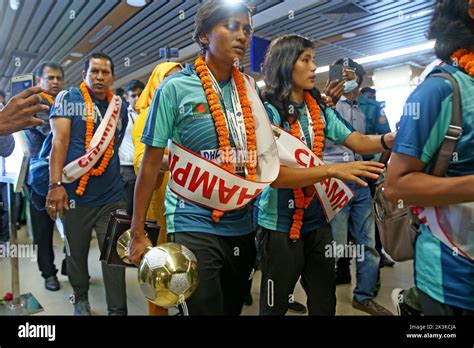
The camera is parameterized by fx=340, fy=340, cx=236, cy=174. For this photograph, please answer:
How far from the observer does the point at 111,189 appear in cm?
153

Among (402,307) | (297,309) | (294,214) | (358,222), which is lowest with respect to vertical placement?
(297,309)

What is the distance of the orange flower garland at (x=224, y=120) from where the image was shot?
0.90 m

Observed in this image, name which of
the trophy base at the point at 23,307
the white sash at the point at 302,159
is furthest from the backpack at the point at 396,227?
the trophy base at the point at 23,307

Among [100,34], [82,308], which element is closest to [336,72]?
[100,34]

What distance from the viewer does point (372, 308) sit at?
165cm

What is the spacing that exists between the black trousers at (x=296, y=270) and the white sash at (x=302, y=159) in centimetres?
8

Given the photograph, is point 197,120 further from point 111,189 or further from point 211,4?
point 111,189

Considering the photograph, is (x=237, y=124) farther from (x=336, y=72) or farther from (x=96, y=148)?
(x=96, y=148)

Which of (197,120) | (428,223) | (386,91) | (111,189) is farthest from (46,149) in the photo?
(386,91)

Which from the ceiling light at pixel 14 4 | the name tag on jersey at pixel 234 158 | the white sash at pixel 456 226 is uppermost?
the ceiling light at pixel 14 4

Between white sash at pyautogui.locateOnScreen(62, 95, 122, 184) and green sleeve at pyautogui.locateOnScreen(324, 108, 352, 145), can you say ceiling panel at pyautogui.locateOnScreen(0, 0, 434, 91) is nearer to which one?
white sash at pyautogui.locateOnScreen(62, 95, 122, 184)

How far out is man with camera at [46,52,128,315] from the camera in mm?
1414

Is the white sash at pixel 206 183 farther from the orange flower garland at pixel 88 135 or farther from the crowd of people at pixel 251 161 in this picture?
the orange flower garland at pixel 88 135

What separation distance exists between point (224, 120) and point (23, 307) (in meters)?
1.56
